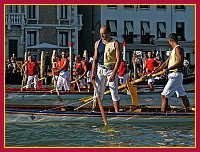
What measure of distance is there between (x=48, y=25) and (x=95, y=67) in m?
37.5

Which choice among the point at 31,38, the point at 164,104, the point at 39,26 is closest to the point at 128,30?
the point at 39,26

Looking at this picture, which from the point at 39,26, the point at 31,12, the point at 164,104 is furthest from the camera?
the point at 31,12

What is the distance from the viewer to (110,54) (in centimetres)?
1185

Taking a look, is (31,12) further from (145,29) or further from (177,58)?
(177,58)

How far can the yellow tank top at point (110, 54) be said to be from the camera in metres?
11.8

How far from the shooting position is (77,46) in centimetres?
4950

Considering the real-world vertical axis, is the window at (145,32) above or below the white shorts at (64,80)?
above

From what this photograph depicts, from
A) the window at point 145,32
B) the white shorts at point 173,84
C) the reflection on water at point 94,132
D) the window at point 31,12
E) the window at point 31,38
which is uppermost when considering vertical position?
the window at point 31,12

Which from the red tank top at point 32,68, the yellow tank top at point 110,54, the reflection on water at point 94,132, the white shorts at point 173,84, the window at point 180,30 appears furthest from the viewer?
the window at point 180,30

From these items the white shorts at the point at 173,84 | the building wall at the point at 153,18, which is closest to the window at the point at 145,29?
the building wall at the point at 153,18

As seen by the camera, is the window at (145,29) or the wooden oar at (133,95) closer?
the wooden oar at (133,95)

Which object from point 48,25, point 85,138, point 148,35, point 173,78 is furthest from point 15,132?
point 148,35

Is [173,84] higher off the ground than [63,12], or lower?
lower

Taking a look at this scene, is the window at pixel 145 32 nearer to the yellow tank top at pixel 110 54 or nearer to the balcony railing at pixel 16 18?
the balcony railing at pixel 16 18
